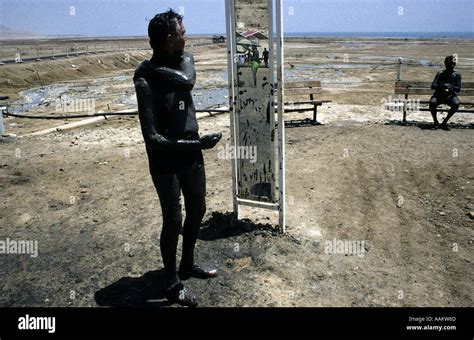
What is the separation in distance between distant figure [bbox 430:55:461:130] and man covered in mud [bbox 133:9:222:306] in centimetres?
828

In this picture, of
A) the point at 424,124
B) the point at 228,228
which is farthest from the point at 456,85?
the point at 228,228

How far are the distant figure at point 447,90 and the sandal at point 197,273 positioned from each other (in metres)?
8.04

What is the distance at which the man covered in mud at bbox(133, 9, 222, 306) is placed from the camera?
3211mm

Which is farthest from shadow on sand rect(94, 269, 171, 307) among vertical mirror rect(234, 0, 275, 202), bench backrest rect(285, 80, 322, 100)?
bench backrest rect(285, 80, 322, 100)

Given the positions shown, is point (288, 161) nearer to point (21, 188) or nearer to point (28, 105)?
point (21, 188)

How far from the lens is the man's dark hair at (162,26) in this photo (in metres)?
3.19

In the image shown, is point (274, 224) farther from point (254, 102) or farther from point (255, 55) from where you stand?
point (255, 55)

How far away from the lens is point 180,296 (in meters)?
3.67

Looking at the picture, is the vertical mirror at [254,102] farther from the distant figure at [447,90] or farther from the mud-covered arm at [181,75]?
the distant figure at [447,90]

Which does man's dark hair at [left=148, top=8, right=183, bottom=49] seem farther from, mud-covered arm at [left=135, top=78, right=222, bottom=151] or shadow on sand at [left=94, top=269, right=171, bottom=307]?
shadow on sand at [left=94, top=269, right=171, bottom=307]

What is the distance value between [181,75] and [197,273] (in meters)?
1.99

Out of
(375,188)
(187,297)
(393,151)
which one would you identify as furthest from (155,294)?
(393,151)

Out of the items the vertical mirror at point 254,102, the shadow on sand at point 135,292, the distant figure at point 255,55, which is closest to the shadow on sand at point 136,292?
the shadow on sand at point 135,292

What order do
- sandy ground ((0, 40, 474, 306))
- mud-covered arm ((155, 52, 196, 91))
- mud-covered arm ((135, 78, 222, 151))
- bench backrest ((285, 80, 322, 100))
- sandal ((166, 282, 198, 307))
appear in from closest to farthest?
1. mud-covered arm ((135, 78, 222, 151))
2. mud-covered arm ((155, 52, 196, 91))
3. sandal ((166, 282, 198, 307))
4. sandy ground ((0, 40, 474, 306))
5. bench backrest ((285, 80, 322, 100))
